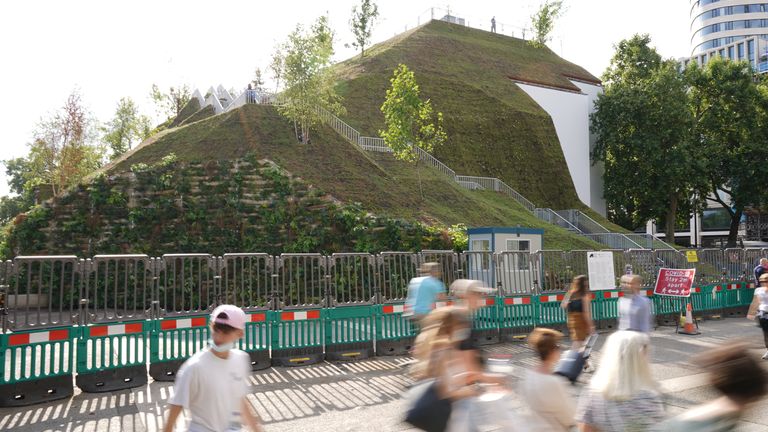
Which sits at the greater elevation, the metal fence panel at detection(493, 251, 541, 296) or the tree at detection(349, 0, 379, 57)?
the tree at detection(349, 0, 379, 57)

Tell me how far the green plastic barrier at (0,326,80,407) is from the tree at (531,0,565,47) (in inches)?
2671

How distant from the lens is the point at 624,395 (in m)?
4.12

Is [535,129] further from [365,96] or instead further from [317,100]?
[317,100]

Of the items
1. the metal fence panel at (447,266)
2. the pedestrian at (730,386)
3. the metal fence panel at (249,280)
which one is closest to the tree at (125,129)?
the metal fence panel at (249,280)

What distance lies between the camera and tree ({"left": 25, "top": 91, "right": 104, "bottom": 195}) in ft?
97.2

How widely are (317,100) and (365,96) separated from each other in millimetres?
14877

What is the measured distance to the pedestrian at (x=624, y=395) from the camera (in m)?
4.04

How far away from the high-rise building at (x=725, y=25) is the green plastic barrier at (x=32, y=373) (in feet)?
365

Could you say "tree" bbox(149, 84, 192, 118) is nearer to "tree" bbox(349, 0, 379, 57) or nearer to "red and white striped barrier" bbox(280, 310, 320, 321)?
"tree" bbox(349, 0, 379, 57)

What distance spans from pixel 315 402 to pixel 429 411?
5330 mm

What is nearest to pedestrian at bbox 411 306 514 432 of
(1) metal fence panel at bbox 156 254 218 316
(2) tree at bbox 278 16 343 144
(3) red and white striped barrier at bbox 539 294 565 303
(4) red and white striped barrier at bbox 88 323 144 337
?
(1) metal fence panel at bbox 156 254 218 316

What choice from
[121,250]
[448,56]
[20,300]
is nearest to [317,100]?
[121,250]

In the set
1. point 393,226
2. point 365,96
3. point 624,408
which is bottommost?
point 624,408

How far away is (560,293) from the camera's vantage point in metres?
14.4
